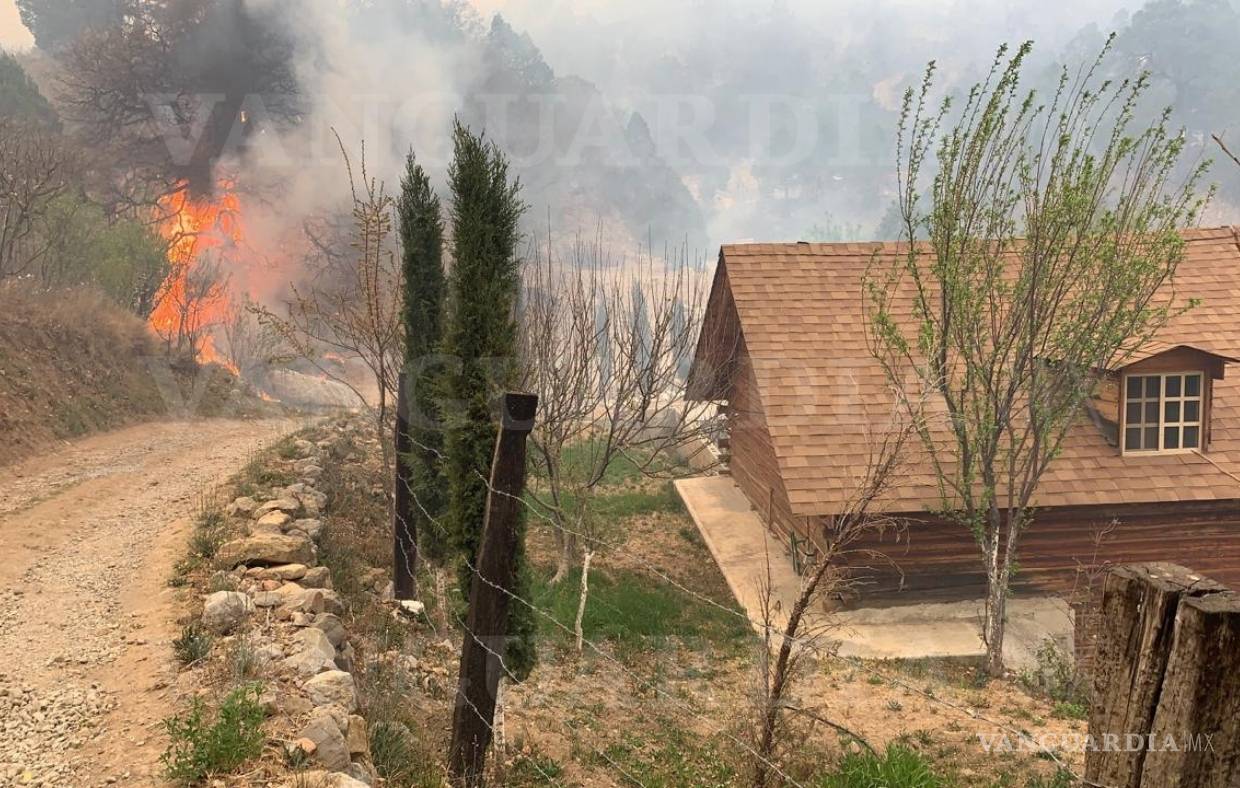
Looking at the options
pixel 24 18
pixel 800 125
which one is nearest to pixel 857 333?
pixel 24 18

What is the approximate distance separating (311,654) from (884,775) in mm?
4338

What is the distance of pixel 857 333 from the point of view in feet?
44.7

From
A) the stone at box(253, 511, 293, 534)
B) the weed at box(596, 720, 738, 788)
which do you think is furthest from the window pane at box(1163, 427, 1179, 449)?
the stone at box(253, 511, 293, 534)

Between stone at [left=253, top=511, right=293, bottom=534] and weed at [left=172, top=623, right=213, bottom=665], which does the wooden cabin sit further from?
weed at [left=172, top=623, right=213, bottom=665]

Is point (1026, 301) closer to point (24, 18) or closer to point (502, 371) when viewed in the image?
point (502, 371)

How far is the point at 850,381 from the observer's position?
12906mm

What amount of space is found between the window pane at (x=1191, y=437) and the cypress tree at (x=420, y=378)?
1138 centimetres

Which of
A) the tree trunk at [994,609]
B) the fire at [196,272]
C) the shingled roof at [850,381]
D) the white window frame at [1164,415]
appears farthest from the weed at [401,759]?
the fire at [196,272]

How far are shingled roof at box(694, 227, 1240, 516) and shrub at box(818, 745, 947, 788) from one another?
533cm

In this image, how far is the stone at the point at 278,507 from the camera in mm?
9383

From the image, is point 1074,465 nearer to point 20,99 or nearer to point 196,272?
point 196,272

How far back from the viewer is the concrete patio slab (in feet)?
34.4

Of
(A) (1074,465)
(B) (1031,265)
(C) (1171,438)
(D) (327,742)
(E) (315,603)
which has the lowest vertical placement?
(D) (327,742)

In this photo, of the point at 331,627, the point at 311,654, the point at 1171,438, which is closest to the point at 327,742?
the point at 311,654
